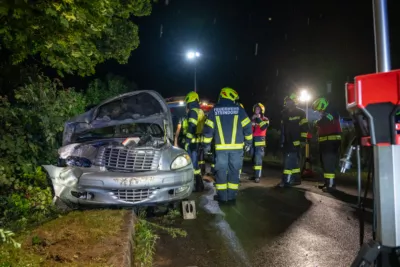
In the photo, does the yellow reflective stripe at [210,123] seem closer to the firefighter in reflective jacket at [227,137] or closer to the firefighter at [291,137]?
the firefighter in reflective jacket at [227,137]

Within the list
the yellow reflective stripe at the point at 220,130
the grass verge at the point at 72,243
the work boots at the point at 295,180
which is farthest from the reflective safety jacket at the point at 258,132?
the grass verge at the point at 72,243

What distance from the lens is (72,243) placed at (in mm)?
3449

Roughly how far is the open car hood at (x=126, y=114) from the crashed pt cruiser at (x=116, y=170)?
2 centimetres

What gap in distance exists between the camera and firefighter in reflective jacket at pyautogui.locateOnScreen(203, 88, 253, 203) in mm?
6141

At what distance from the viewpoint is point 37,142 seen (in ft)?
20.9

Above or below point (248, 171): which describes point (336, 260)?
below

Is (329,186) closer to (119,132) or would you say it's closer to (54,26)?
(119,132)

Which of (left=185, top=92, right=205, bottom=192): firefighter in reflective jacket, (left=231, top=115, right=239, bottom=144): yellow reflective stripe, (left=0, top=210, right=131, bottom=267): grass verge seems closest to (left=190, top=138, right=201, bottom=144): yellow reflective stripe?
(left=185, top=92, right=205, bottom=192): firefighter in reflective jacket

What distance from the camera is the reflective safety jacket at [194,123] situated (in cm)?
738

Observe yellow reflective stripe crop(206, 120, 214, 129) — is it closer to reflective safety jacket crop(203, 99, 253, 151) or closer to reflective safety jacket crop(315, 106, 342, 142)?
reflective safety jacket crop(203, 99, 253, 151)

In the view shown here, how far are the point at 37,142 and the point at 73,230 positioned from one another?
3.10 meters

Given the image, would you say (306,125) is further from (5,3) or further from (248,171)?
(5,3)

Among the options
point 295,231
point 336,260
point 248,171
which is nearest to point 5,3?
point 336,260

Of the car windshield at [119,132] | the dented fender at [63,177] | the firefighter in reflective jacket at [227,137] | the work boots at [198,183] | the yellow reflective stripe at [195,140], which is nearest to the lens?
the dented fender at [63,177]
